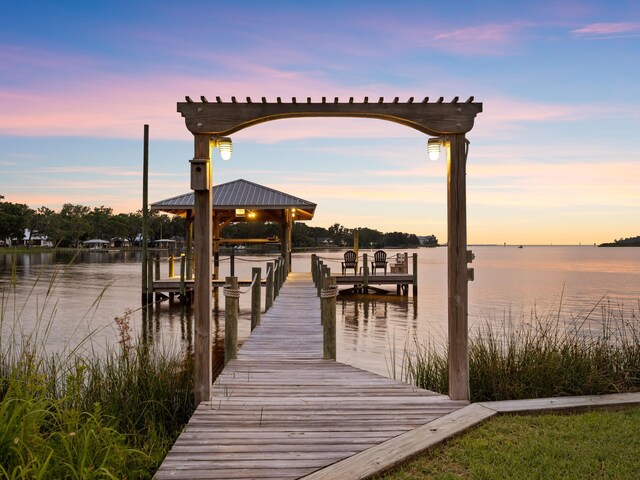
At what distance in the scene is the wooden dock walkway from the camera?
318cm

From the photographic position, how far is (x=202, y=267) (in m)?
4.40

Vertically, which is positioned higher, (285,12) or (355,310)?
(285,12)

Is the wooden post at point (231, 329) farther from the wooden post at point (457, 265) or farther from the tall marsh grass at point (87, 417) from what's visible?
the wooden post at point (457, 265)

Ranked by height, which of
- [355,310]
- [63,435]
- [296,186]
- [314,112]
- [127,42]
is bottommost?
[355,310]

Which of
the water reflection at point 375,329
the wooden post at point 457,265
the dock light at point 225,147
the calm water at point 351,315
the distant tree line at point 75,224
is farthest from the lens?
the distant tree line at point 75,224

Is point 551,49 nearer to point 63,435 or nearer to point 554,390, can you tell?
point 554,390

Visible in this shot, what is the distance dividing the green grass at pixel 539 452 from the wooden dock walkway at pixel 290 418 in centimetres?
43

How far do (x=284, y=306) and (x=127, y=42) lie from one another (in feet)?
29.9

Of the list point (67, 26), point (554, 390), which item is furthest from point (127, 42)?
point (554, 390)

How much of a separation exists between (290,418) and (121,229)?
11535 cm

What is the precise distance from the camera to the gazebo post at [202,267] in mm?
4395

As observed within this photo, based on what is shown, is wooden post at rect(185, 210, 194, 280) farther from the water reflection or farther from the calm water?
the water reflection

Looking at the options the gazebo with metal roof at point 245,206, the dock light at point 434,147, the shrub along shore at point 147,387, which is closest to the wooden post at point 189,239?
the gazebo with metal roof at point 245,206

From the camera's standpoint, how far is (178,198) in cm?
1850
